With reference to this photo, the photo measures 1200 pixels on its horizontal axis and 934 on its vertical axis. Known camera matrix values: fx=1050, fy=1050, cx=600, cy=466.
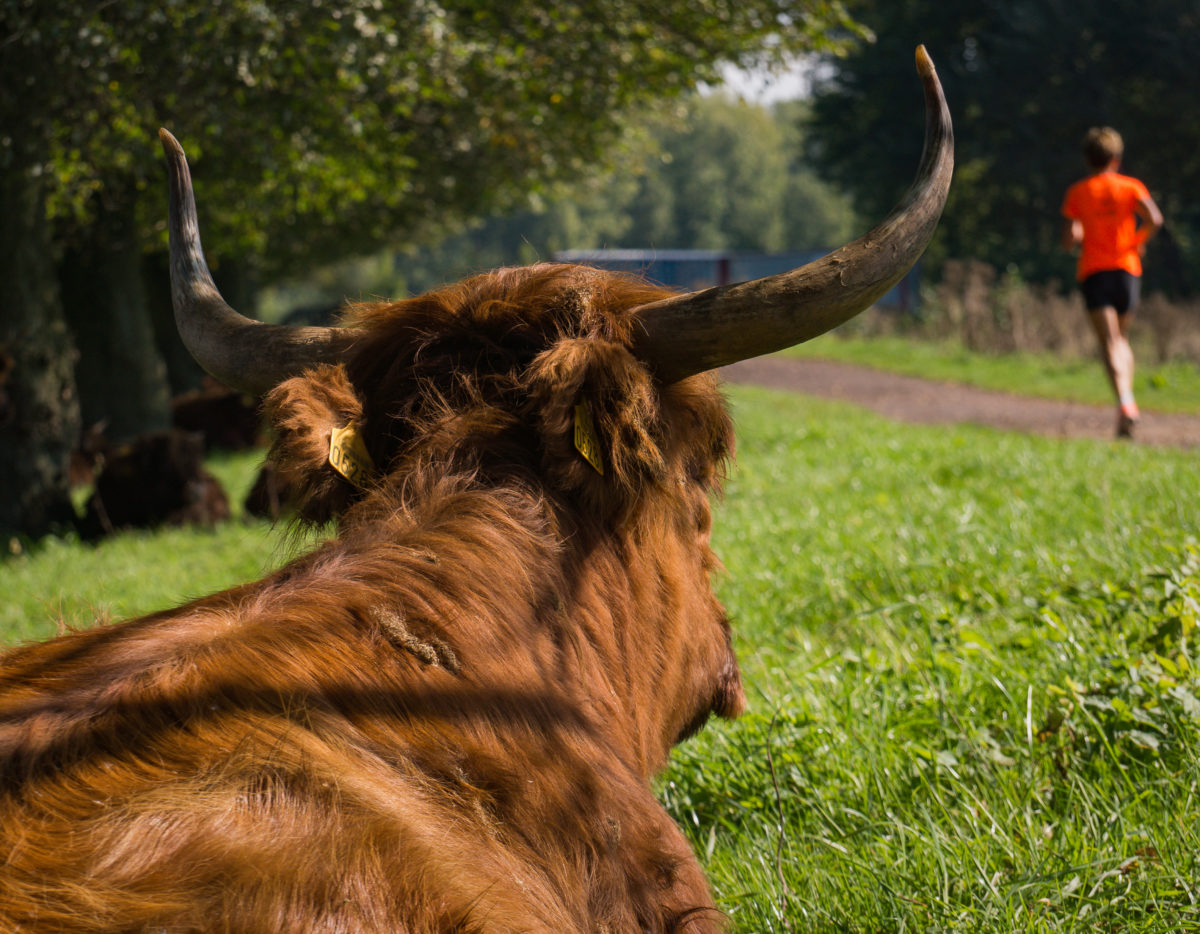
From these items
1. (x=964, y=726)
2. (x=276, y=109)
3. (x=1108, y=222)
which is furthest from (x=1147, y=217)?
(x=276, y=109)

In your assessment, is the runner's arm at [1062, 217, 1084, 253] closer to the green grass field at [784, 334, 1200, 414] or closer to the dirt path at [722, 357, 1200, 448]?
the dirt path at [722, 357, 1200, 448]

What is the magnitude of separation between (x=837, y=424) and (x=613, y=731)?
10.4 meters

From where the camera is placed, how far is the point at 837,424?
11953 mm

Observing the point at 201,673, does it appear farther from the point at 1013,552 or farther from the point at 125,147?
the point at 125,147

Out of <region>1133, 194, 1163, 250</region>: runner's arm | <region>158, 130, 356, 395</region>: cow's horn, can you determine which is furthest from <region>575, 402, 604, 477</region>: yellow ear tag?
<region>1133, 194, 1163, 250</region>: runner's arm

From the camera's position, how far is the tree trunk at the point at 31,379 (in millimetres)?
9680

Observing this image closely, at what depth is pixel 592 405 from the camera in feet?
6.45

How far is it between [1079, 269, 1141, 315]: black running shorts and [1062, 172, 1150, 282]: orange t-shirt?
0.17ft

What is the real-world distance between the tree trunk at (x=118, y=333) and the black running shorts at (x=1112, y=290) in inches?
448

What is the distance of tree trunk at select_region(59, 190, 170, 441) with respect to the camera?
14.0 m

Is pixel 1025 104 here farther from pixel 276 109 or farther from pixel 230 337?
pixel 230 337

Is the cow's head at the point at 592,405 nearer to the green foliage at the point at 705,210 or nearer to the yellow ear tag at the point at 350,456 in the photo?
the yellow ear tag at the point at 350,456

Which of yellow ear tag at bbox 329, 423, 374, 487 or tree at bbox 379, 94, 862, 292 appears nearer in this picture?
yellow ear tag at bbox 329, 423, 374, 487

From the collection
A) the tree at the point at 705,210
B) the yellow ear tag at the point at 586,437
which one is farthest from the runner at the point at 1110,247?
the tree at the point at 705,210
